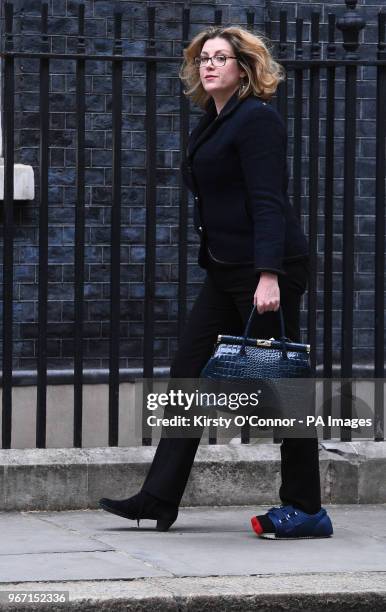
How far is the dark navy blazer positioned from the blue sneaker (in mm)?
961

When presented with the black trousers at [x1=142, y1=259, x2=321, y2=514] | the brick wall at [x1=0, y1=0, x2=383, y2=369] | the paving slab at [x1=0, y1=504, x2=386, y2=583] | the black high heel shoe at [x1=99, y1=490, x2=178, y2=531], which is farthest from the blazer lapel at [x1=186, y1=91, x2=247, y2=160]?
the brick wall at [x1=0, y1=0, x2=383, y2=369]

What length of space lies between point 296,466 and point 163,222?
3.15m

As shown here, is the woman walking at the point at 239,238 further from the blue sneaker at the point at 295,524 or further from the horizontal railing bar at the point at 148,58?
the horizontal railing bar at the point at 148,58

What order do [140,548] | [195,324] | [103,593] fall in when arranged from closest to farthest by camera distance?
1. [103,593]
2. [140,548]
3. [195,324]

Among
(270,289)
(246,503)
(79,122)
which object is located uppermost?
(79,122)

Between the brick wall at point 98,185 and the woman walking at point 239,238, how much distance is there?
2661mm

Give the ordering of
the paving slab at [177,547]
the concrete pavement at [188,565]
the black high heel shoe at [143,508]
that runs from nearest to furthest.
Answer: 1. the concrete pavement at [188,565]
2. the paving slab at [177,547]
3. the black high heel shoe at [143,508]

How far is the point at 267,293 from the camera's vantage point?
5820 millimetres

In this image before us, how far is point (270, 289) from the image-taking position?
5832 mm

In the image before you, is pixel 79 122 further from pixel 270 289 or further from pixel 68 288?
pixel 68 288

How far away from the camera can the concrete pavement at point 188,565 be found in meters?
5.04

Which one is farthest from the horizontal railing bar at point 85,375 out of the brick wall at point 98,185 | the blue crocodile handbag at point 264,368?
the blue crocodile handbag at point 264,368

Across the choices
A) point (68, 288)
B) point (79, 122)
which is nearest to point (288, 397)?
point (79, 122)

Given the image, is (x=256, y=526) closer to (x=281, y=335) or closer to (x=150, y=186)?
(x=281, y=335)
